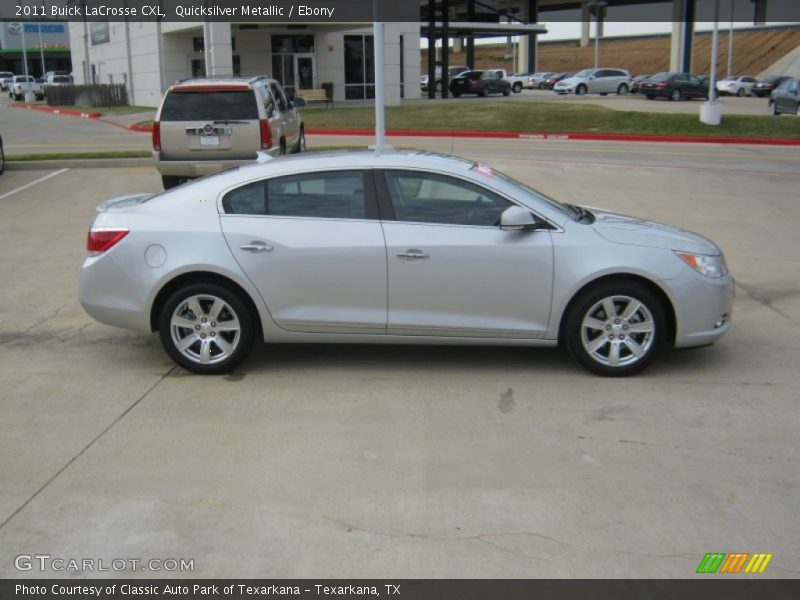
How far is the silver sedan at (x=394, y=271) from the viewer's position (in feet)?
20.2

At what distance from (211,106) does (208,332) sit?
7.82 metres

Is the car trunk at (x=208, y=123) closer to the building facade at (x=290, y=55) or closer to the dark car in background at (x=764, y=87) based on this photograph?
the building facade at (x=290, y=55)

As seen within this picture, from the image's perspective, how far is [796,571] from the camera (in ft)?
12.5

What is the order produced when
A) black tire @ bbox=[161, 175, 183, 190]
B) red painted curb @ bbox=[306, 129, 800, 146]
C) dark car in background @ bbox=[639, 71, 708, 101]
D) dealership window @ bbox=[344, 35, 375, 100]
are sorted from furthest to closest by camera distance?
dark car in background @ bbox=[639, 71, 708, 101]
dealership window @ bbox=[344, 35, 375, 100]
red painted curb @ bbox=[306, 129, 800, 146]
black tire @ bbox=[161, 175, 183, 190]

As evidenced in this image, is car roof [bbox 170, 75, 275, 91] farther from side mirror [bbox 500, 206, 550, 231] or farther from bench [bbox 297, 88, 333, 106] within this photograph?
bench [bbox 297, 88, 333, 106]

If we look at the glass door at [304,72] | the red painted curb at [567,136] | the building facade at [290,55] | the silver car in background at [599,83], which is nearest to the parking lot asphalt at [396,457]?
the red painted curb at [567,136]

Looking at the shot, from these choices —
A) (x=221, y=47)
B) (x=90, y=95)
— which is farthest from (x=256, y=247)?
(x=90, y=95)

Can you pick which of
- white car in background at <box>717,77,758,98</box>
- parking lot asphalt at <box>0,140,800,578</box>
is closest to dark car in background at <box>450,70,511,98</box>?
white car in background at <box>717,77,758,98</box>

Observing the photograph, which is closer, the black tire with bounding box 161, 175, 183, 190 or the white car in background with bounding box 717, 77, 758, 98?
the black tire with bounding box 161, 175, 183, 190

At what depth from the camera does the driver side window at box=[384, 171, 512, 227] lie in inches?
247

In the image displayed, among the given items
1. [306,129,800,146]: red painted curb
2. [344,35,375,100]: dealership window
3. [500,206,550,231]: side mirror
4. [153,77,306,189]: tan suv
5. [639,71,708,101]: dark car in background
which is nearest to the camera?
[500,206,550,231]: side mirror

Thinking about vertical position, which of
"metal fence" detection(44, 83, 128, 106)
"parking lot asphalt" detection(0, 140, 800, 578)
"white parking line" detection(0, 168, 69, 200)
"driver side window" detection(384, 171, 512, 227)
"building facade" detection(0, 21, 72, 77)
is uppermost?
"building facade" detection(0, 21, 72, 77)

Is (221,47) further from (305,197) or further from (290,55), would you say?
(305,197)

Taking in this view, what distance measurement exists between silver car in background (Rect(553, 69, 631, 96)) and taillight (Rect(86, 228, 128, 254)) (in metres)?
54.4
